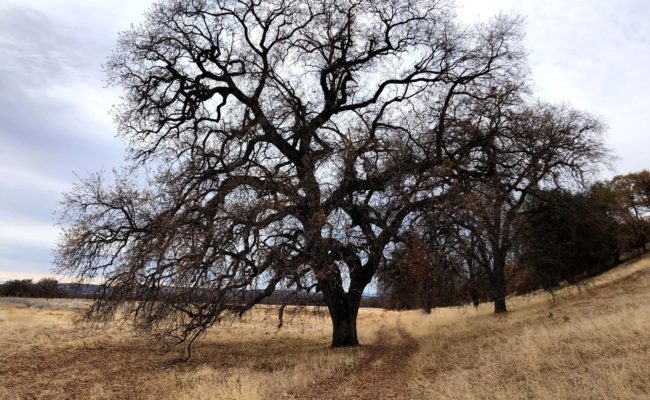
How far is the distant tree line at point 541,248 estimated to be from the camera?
13438 mm

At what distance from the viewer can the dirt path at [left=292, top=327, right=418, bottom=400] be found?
9398mm

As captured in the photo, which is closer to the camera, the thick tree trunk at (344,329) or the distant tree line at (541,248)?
the distant tree line at (541,248)

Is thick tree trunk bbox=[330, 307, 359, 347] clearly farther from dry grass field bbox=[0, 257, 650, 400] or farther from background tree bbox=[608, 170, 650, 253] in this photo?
background tree bbox=[608, 170, 650, 253]

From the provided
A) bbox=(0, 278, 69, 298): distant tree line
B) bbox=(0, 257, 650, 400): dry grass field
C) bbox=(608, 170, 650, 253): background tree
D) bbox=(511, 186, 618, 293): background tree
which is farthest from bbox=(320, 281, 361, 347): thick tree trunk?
bbox=(0, 278, 69, 298): distant tree line

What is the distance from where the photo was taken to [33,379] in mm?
11461

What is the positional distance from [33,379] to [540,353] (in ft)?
39.5

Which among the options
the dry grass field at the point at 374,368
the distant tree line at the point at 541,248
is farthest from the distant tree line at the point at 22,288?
the distant tree line at the point at 541,248

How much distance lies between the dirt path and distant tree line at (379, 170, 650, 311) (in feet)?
7.65

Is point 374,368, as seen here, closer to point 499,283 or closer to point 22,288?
point 499,283

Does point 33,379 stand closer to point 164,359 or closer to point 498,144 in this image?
point 164,359

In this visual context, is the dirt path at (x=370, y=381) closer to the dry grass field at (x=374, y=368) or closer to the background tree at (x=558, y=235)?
the dry grass field at (x=374, y=368)

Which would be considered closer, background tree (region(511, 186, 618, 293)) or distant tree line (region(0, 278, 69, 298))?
background tree (region(511, 186, 618, 293))

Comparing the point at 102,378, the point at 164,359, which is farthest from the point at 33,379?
the point at 164,359

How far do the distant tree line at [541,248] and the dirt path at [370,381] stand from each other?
2332 mm
